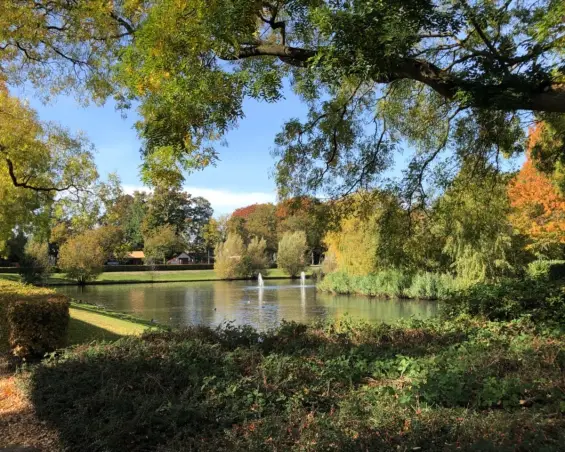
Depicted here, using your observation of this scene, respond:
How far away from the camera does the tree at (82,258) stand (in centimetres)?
Answer: 4528

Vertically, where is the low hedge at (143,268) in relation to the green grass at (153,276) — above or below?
above

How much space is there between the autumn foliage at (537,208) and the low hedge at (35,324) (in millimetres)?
16922

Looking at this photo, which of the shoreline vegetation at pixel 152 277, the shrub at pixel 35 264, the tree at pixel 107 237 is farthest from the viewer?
the tree at pixel 107 237

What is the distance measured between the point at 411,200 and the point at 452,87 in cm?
307

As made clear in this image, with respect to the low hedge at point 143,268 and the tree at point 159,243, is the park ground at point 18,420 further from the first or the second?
the tree at point 159,243

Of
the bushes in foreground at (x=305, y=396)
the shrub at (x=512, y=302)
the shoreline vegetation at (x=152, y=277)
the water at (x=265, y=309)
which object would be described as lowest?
the water at (x=265, y=309)

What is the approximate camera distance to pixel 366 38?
5.45 metres

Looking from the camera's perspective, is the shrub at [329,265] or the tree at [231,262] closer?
the shrub at [329,265]

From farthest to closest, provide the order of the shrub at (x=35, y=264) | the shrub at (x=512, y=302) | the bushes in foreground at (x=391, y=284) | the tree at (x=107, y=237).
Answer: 1. the tree at (x=107, y=237)
2. the shrub at (x=35, y=264)
3. the bushes in foreground at (x=391, y=284)
4. the shrub at (x=512, y=302)

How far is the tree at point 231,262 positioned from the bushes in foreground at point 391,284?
22360 mm

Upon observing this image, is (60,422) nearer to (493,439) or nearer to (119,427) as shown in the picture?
(119,427)

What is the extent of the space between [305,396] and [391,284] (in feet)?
89.0

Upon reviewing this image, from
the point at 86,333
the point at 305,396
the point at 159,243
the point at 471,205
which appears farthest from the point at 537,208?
the point at 159,243

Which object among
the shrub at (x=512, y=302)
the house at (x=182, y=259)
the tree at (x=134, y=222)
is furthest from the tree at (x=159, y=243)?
the shrub at (x=512, y=302)
